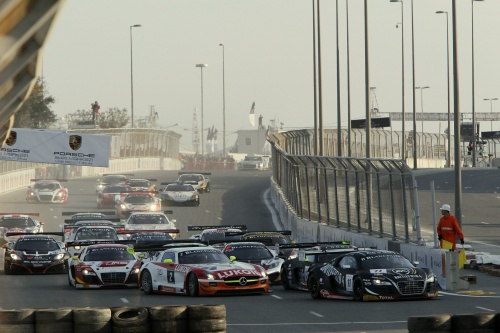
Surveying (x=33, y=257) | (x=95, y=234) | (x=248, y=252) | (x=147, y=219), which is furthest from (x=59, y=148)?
(x=248, y=252)

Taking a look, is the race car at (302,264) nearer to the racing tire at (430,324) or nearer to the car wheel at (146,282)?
the car wheel at (146,282)

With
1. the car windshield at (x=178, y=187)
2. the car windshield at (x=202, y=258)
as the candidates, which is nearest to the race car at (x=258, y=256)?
the car windshield at (x=202, y=258)

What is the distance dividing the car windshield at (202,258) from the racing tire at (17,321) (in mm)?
10847

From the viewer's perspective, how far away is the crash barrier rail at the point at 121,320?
13859 millimetres

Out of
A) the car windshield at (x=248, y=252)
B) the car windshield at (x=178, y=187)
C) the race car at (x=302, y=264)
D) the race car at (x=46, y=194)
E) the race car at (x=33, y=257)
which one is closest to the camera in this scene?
the race car at (x=302, y=264)

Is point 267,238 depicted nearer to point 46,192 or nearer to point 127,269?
point 127,269

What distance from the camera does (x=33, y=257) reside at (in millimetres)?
32969

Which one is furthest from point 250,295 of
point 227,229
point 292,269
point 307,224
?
point 307,224

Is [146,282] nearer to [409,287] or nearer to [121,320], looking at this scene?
[409,287]

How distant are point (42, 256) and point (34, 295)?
8.01 meters

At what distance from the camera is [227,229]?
38.4 metres

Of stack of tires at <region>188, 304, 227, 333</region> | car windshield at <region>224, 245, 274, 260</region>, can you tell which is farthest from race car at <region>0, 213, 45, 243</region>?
stack of tires at <region>188, 304, 227, 333</region>

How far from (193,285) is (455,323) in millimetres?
11361

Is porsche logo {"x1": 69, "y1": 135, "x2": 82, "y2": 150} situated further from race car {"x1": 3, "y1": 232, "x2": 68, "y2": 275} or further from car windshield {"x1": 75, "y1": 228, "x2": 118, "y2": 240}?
race car {"x1": 3, "y1": 232, "x2": 68, "y2": 275}
